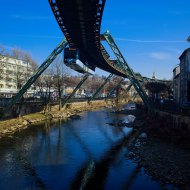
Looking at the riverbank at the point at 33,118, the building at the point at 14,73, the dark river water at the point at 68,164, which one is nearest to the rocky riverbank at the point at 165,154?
the dark river water at the point at 68,164

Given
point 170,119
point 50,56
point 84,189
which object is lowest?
point 84,189

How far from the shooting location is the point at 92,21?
3462 centimetres

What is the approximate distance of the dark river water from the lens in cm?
2122

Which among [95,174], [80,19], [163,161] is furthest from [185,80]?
[95,174]

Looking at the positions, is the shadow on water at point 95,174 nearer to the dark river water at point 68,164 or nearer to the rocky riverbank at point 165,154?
the dark river water at point 68,164

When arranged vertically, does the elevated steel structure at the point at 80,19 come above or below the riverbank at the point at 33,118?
above

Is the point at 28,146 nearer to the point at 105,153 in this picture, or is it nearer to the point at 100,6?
the point at 105,153

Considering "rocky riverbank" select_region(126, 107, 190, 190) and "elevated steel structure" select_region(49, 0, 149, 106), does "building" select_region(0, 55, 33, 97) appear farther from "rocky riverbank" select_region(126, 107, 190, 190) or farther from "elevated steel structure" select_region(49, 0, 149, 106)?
"rocky riverbank" select_region(126, 107, 190, 190)

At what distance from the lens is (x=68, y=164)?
26172 millimetres

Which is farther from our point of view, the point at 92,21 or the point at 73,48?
the point at 73,48

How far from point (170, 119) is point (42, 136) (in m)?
19.6

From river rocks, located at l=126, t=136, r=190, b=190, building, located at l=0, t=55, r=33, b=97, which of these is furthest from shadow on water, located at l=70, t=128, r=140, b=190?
building, located at l=0, t=55, r=33, b=97

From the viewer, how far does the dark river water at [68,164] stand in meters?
21.2

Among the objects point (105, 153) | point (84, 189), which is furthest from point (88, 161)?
point (84, 189)
